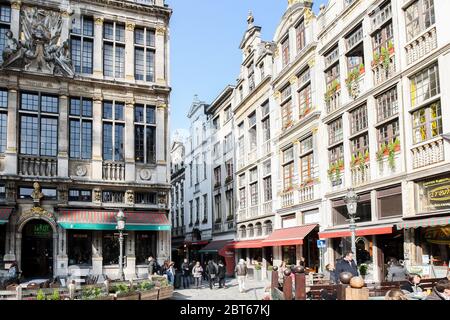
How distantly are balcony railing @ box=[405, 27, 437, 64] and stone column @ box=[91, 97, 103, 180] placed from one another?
1613 centimetres

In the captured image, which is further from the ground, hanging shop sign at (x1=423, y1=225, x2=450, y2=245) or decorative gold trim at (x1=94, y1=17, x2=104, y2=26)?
decorative gold trim at (x1=94, y1=17, x2=104, y2=26)

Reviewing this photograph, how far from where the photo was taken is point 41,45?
27.1 meters

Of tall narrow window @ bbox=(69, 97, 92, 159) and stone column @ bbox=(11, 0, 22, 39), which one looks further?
tall narrow window @ bbox=(69, 97, 92, 159)

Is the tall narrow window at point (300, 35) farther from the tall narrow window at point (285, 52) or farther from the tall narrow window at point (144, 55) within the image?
the tall narrow window at point (144, 55)

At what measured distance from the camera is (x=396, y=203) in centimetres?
1950

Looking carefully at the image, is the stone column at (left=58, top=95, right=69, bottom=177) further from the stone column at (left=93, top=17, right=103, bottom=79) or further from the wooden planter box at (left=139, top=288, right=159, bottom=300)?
the wooden planter box at (left=139, top=288, right=159, bottom=300)

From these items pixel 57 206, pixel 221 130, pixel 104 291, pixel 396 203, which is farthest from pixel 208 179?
pixel 104 291

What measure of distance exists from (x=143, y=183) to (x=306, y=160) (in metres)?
8.80

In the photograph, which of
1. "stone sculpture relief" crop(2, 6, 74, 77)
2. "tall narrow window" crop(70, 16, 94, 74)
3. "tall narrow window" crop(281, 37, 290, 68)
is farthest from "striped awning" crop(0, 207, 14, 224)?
"tall narrow window" crop(281, 37, 290, 68)

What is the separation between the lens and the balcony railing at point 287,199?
2895 cm

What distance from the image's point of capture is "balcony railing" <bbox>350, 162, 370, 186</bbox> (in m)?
21.4

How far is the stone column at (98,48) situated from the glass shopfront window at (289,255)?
14014 mm

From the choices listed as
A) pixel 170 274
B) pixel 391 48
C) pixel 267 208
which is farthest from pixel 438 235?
pixel 267 208
